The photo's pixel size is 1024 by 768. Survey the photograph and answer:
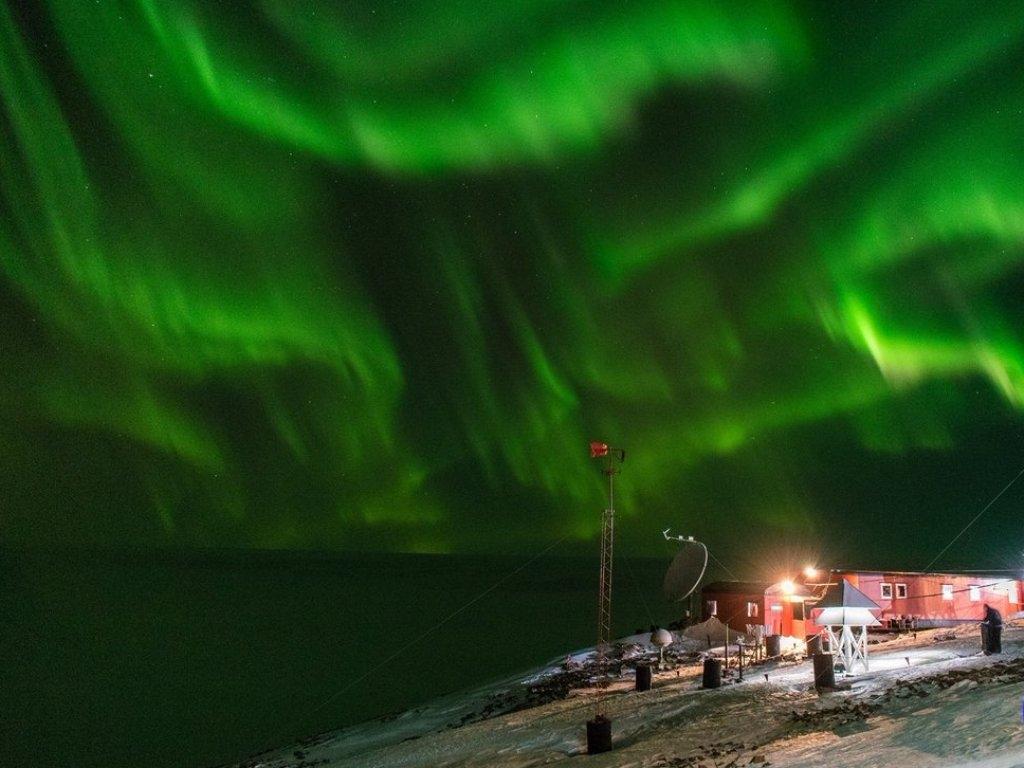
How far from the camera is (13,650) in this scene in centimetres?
7594

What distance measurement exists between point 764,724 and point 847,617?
19.0 feet

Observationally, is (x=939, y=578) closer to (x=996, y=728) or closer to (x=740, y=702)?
(x=740, y=702)

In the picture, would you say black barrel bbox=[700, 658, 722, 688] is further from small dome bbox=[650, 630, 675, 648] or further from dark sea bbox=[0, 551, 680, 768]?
dark sea bbox=[0, 551, 680, 768]

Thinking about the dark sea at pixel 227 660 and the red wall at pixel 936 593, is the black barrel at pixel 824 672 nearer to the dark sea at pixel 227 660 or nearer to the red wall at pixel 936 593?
the red wall at pixel 936 593

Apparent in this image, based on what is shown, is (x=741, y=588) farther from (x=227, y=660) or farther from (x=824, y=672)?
(x=227, y=660)

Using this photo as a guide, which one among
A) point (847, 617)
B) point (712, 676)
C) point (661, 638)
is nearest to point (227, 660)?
point (661, 638)

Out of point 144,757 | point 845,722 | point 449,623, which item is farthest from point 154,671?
point 845,722

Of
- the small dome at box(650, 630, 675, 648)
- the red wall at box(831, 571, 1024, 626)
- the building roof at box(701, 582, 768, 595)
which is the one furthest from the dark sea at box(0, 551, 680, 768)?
the red wall at box(831, 571, 1024, 626)

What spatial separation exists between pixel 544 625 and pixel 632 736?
307ft

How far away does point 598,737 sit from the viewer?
2027 centimetres

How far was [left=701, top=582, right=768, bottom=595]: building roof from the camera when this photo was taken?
5112cm

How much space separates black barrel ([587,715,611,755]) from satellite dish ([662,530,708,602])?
14.2 m

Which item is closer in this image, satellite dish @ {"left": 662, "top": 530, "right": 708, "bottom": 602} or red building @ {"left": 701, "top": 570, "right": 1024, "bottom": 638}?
satellite dish @ {"left": 662, "top": 530, "right": 708, "bottom": 602}

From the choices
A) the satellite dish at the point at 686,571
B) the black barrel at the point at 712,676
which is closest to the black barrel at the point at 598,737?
the black barrel at the point at 712,676
